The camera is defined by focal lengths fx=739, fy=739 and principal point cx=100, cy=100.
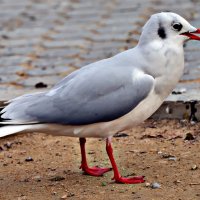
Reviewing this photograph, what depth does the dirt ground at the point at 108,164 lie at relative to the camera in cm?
459

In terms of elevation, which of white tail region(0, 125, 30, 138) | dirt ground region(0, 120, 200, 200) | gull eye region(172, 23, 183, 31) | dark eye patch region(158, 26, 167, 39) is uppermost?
gull eye region(172, 23, 183, 31)

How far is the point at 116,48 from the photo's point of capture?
8.06m

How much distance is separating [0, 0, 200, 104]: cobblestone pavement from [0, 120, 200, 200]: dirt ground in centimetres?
60

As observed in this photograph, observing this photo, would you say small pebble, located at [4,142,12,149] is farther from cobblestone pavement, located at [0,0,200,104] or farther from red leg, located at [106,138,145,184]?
red leg, located at [106,138,145,184]

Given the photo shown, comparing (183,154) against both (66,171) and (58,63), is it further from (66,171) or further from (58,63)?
(58,63)

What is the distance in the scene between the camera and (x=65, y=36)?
29.3 ft

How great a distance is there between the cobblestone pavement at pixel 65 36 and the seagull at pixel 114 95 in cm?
142

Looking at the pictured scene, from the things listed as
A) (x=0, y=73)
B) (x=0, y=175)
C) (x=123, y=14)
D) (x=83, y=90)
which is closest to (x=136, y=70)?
(x=83, y=90)

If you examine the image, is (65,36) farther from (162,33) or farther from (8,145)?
(162,33)

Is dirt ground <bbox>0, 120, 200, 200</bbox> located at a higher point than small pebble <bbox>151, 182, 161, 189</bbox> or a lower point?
lower

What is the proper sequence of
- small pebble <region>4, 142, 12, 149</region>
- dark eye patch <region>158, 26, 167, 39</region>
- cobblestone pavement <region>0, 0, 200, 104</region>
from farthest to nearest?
cobblestone pavement <region>0, 0, 200, 104</region>, small pebble <region>4, 142, 12, 149</region>, dark eye patch <region>158, 26, 167, 39</region>

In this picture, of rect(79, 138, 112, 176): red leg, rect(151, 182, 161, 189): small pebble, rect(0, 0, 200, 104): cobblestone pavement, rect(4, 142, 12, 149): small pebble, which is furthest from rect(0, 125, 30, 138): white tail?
rect(0, 0, 200, 104): cobblestone pavement

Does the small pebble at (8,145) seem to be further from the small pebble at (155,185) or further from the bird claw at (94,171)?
the small pebble at (155,185)

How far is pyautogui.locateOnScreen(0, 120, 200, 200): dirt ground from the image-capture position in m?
4.59
